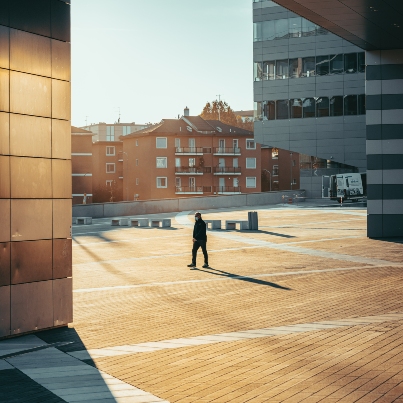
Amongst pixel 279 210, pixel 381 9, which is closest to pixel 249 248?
pixel 381 9

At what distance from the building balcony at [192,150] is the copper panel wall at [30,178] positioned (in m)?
85.5

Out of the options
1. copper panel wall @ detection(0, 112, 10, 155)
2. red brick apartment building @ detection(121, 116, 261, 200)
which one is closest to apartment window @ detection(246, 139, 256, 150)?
red brick apartment building @ detection(121, 116, 261, 200)

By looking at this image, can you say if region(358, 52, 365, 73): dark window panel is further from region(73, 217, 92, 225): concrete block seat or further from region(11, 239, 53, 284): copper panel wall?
region(11, 239, 53, 284): copper panel wall

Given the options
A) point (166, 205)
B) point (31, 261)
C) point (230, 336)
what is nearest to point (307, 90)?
point (166, 205)

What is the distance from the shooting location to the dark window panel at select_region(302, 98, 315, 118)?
68.4m

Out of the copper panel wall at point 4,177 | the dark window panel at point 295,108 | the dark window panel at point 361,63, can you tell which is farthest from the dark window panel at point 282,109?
the copper panel wall at point 4,177

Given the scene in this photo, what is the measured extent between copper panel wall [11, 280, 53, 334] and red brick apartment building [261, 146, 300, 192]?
9617 cm

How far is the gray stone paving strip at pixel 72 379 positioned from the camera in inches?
317

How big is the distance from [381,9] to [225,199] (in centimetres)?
3662

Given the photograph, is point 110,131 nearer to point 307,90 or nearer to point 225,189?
point 225,189

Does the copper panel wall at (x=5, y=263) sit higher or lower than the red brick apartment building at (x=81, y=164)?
lower

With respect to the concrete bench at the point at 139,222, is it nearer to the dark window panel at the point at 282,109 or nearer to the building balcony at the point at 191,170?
the dark window panel at the point at 282,109

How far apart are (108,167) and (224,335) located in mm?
103217

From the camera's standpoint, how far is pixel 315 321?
12.5 metres
